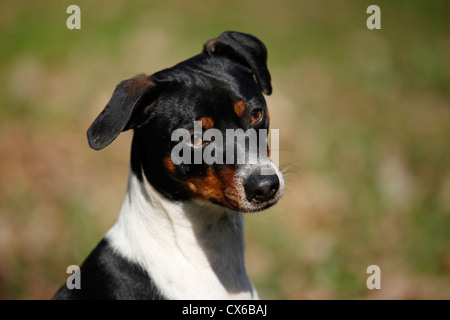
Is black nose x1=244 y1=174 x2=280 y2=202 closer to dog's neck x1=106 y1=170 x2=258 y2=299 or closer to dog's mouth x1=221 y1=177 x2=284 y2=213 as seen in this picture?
dog's mouth x1=221 y1=177 x2=284 y2=213

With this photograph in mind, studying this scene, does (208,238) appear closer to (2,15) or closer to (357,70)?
(357,70)

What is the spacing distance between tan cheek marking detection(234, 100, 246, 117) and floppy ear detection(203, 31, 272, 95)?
0.41 metres

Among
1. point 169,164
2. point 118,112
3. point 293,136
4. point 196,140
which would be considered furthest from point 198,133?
point 293,136

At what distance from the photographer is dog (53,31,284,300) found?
142 inches

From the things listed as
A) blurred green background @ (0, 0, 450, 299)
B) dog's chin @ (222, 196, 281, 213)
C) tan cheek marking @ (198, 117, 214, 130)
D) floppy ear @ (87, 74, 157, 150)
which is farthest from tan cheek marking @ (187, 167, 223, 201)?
blurred green background @ (0, 0, 450, 299)

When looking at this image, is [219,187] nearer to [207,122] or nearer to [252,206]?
[252,206]

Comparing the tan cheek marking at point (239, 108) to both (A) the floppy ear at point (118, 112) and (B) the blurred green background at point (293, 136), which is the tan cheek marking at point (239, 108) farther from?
(B) the blurred green background at point (293, 136)

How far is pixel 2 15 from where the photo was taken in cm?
1309

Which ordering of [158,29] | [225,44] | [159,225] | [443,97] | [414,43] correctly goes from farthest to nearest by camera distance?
[158,29] < [414,43] < [443,97] < [225,44] < [159,225]

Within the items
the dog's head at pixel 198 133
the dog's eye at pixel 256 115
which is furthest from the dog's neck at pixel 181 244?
the dog's eye at pixel 256 115

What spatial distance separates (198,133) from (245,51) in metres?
0.81

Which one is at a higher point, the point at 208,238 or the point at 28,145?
the point at 28,145
